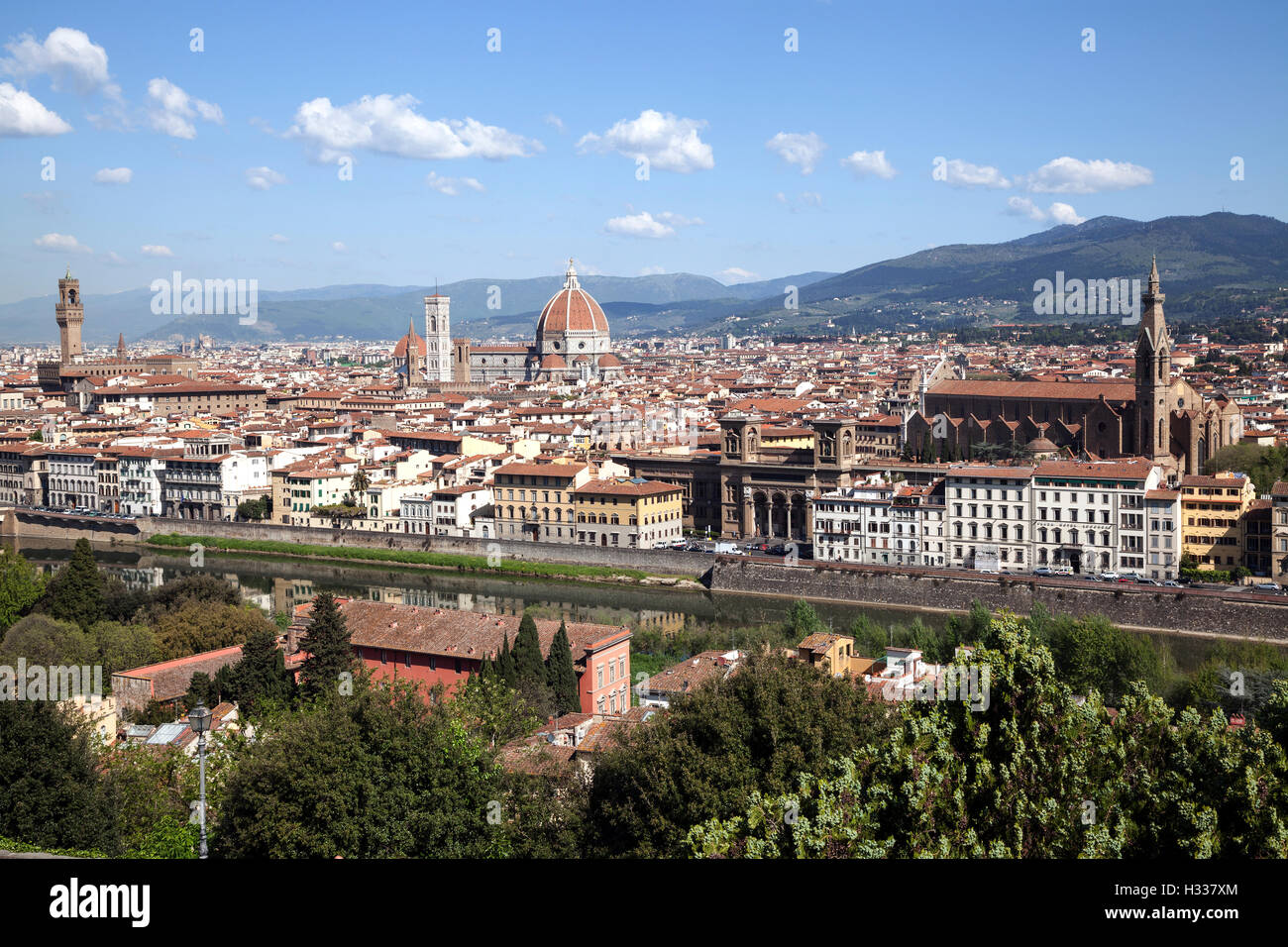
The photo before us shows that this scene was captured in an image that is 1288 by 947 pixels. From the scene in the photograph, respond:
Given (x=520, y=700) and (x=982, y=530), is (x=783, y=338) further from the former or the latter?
(x=520, y=700)

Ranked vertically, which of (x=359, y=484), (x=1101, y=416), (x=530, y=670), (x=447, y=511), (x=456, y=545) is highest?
(x=1101, y=416)

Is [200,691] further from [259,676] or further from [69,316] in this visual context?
[69,316]

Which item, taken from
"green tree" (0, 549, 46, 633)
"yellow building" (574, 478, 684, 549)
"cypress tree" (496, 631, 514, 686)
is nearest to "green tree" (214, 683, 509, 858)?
"cypress tree" (496, 631, 514, 686)

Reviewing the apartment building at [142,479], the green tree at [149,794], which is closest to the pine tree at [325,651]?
the green tree at [149,794]

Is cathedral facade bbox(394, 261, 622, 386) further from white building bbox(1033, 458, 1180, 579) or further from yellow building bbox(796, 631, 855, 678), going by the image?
yellow building bbox(796, 631, 855, 678)

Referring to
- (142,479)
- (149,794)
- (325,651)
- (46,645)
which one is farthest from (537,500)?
(149,794)

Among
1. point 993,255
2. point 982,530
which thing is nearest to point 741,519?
point 982,530
